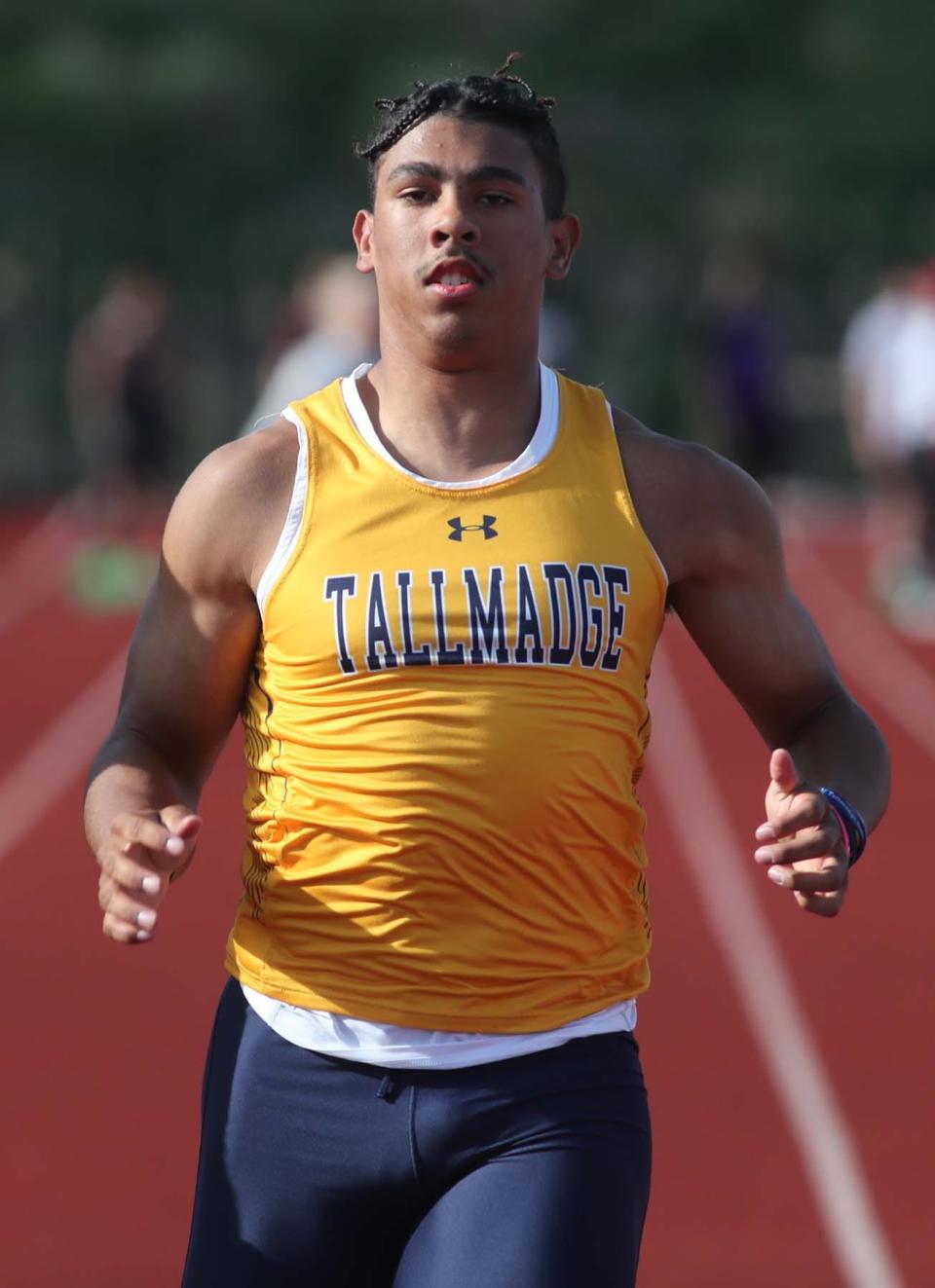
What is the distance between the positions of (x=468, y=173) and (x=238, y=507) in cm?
50

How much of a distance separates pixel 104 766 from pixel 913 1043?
4.28 m

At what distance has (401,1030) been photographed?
2709mm

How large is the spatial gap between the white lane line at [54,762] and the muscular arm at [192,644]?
20.4 feet

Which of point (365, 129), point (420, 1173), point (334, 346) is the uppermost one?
point (365, 129)

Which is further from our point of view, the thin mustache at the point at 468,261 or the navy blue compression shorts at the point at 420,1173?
the thin mustache at the point at 468,261

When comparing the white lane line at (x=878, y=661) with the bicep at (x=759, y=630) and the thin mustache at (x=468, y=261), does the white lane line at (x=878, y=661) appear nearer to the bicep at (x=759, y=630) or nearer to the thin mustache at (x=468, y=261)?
the bicep at (x=759, y=630)

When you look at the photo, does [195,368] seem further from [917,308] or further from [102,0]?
[917,308]

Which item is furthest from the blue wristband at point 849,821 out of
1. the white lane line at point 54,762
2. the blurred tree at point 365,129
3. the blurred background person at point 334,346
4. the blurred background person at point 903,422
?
the blurred tree at point 365,129

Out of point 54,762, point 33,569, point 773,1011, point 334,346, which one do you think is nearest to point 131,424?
point 33,569

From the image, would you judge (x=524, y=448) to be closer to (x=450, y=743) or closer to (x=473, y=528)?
(x=473, y=528)

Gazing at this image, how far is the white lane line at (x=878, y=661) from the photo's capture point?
11836 millimetres

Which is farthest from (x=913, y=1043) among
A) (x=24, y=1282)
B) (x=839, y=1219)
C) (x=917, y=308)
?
(x=917, y=308)

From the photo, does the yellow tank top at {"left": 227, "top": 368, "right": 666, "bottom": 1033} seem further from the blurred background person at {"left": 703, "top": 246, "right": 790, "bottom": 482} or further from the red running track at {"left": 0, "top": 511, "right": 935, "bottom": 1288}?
the blurred background person at {"left": 703, "top": 246, "right": 790, "bottom": 482}

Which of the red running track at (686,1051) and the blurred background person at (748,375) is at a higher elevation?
the blurred background person at (748,375)
